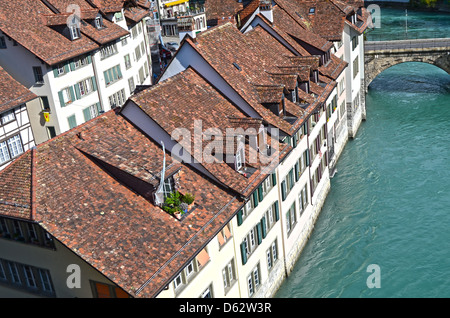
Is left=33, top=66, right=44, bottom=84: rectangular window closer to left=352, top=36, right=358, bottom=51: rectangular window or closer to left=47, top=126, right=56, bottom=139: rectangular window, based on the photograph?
left=47, top=126, right=56, bottom=139: rectangular window

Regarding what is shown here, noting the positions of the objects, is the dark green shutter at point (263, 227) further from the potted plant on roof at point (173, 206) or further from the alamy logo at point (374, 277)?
the alamy logo at point (374, 277)

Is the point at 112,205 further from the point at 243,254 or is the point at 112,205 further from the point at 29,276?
the point at 243,254

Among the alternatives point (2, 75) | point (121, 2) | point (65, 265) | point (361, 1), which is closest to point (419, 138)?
point (361, 1)

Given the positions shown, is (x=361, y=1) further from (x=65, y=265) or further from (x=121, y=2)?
(x=65, y=265)

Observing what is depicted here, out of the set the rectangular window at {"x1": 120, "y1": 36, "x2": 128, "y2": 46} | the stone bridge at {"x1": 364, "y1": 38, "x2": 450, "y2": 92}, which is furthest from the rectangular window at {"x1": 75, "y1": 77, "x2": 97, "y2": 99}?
the stone bridge at {"x1": 364, "y1": 38, "x2": 450, "y2": 92}

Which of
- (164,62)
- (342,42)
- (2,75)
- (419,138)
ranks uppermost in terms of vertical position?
(2,75)

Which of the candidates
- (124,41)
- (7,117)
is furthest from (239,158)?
(124,41)
